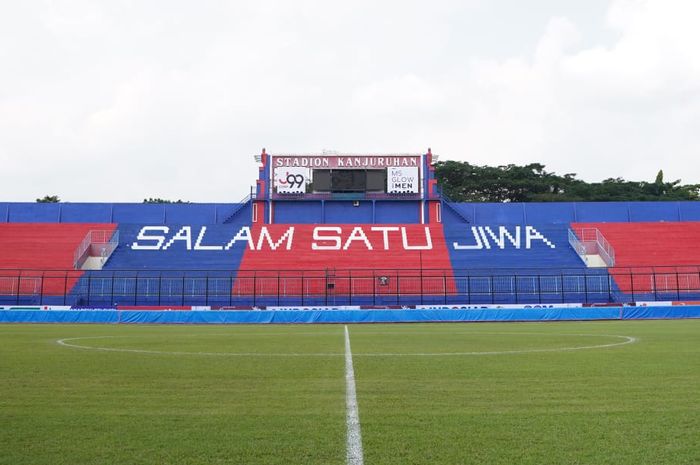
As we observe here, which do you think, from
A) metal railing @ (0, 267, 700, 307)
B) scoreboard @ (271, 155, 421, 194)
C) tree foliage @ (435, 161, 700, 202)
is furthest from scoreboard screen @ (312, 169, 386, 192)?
tree foliage @ (435, 161, 700, 202)

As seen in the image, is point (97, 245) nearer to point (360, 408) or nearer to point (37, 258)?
point (37, 258)

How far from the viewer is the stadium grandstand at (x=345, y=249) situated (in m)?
42.3

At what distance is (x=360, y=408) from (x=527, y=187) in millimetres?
85482

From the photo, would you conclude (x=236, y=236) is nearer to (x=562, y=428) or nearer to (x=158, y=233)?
(x=158, y=233)

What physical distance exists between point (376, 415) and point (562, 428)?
1714 millimetres

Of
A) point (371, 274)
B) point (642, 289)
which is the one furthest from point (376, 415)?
point (642, 289)

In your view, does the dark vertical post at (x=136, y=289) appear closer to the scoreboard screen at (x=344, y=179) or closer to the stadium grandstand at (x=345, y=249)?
the stadium grandstand at (x=345, y=249)

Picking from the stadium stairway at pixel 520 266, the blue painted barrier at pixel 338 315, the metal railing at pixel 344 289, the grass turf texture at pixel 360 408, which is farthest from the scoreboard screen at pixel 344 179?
the grass turf texture at pixel 360 408

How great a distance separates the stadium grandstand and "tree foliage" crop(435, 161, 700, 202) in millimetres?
25328

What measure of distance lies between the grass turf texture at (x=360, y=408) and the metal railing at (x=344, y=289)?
3017 centimetres

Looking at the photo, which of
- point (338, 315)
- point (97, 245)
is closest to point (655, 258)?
point (338, 315)

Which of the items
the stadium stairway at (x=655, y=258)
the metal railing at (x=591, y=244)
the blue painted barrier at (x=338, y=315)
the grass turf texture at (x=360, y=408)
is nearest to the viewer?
the grass turf texture at (x=360, y=408)

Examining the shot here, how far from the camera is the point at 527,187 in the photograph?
291 feet

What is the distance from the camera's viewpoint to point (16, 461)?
15.8ft
